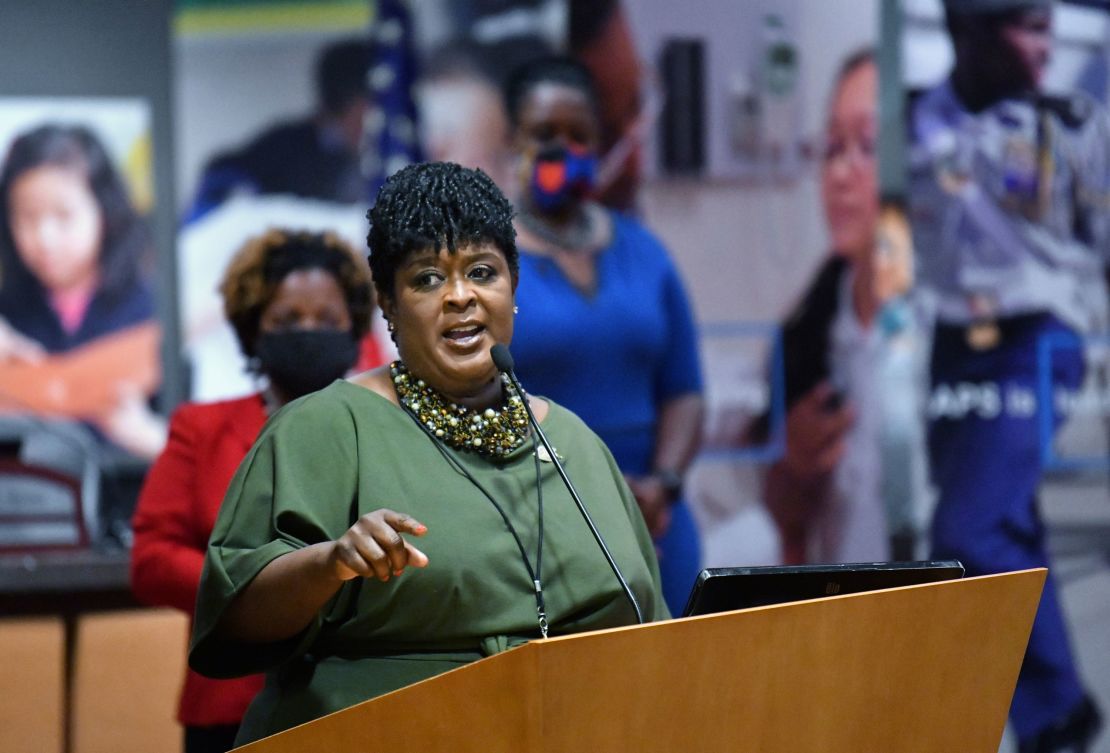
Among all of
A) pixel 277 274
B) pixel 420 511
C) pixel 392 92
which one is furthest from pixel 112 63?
pixel 420 511

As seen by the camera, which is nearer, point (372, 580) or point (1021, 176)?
point (372, 580)

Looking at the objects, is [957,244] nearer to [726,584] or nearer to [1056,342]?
[1056,342]

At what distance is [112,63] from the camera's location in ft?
13.8

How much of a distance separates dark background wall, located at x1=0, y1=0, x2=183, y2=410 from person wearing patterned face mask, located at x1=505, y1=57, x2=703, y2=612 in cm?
140

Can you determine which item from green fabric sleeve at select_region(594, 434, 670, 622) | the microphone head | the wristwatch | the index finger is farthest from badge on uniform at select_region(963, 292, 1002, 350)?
the index finger

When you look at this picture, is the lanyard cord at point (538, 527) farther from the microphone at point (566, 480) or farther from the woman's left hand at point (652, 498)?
the woman's left hand at point (652, 498)

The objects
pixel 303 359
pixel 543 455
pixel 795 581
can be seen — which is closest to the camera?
pixel 795 581

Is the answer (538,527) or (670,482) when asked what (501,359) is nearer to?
(538,527)

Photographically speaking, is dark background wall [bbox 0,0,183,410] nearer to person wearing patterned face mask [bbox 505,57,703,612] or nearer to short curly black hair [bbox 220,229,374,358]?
person wearing patterned face mask [bbox 505,57,703,612]

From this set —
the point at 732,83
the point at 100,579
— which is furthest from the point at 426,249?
the point at 732,83

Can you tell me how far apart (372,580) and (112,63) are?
119 inches

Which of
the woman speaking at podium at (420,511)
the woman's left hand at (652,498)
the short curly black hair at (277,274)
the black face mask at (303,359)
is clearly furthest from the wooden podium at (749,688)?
the woman's left hand at (652,498)

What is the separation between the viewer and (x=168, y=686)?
3449 millimetres

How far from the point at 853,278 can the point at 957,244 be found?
341 mm
